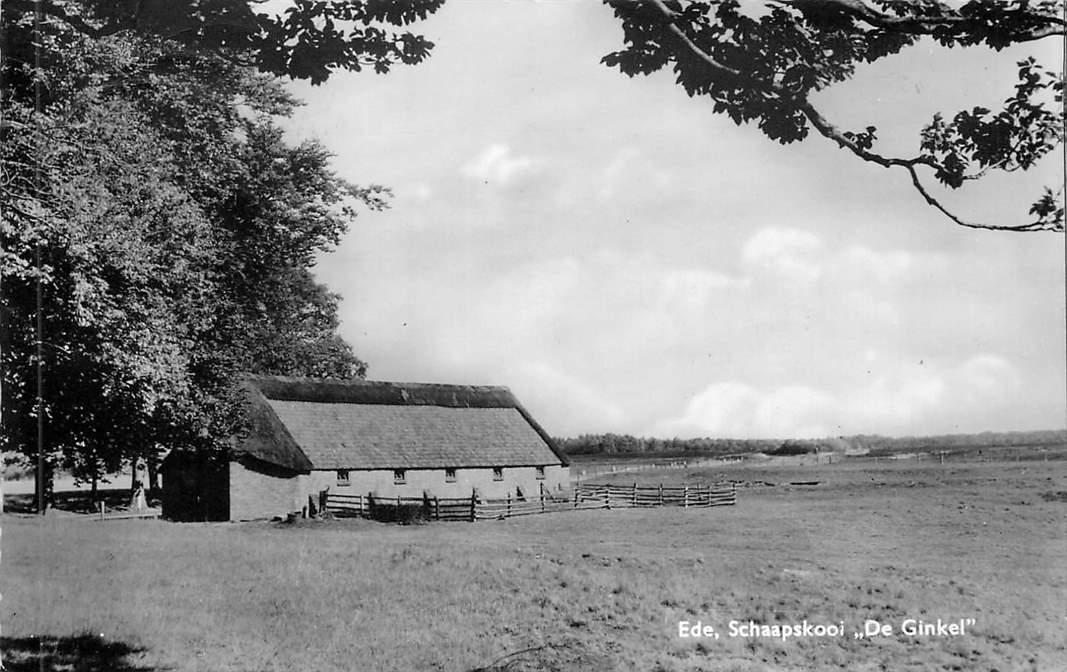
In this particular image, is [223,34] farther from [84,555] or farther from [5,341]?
[84,555]

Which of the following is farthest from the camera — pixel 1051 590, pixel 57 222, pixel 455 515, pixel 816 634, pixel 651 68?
pixel 455 515

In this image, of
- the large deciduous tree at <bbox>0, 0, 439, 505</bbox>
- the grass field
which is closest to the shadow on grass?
the grass field

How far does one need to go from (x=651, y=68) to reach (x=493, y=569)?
407 cm

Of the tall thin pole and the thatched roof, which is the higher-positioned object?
the tall thin pole

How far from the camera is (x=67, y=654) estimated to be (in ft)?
16.6

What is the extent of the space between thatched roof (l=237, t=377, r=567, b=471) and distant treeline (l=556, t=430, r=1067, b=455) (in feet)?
4.06

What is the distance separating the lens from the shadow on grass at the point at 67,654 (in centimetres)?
491

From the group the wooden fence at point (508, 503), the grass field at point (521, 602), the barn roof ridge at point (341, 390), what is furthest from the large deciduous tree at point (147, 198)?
the wooden fence at point (508, 503)

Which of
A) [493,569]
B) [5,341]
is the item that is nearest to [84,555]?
[5,341]

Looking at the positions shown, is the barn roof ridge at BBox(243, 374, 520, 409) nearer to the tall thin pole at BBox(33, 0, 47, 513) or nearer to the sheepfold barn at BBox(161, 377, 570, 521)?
the sheepfold barn at BBox(161, 377, 570, 521)

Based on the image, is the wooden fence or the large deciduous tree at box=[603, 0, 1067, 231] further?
the wooden fence

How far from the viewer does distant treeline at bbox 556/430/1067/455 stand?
6066 millimetres

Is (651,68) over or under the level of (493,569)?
over

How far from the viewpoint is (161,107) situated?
18.1 ft
